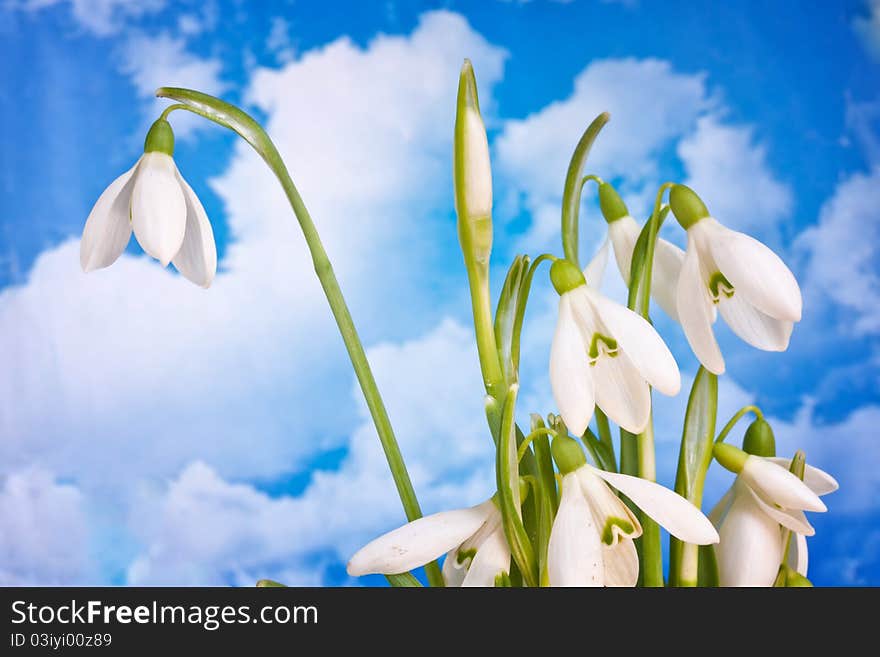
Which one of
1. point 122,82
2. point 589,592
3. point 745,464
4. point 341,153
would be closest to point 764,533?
point 745,464

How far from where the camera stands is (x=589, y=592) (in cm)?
47

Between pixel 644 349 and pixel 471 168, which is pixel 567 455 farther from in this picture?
pixel 471 168

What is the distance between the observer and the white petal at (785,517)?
22.1 inches

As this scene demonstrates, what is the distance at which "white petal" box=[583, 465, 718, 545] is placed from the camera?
1.65 ft

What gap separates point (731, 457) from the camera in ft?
1.88

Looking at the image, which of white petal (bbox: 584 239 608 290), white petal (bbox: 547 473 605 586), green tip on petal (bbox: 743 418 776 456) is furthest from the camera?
white petal (bbox: 584 239 608 290)

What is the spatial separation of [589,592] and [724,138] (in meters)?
1.44

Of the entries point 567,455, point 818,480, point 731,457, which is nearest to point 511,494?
point 567,455

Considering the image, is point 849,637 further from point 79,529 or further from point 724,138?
point 79,529

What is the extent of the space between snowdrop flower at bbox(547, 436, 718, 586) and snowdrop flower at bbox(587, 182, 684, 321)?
0.17 m

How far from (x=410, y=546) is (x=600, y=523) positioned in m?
0.11

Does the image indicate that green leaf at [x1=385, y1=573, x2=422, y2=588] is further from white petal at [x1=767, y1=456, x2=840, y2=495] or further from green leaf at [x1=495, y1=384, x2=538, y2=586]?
white petal at [x1=767, y1=456, x2=840, y2=495]

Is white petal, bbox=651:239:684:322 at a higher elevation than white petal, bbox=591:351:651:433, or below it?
higher

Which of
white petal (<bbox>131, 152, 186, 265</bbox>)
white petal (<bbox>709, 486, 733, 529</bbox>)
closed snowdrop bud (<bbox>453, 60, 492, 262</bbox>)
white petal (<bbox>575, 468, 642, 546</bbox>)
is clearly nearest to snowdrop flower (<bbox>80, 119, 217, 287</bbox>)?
white petal (<bbox>131, 152, 186, 265</bbox>)
